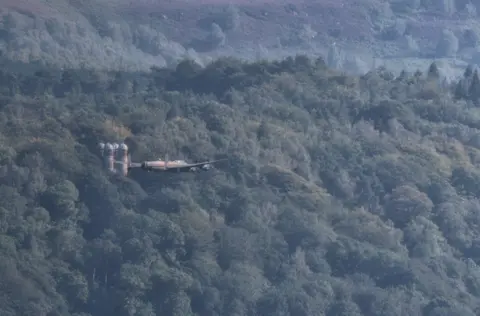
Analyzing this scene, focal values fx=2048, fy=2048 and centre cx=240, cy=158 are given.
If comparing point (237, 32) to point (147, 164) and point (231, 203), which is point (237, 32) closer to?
point (231, 203)

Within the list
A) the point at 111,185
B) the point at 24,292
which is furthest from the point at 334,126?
the point at 24,292

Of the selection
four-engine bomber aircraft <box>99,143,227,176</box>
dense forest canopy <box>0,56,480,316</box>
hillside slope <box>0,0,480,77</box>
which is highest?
four-engine bomber aircraft <box>99,143,227,176</box>

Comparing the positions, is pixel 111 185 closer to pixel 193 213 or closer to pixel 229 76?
pixel 193 213

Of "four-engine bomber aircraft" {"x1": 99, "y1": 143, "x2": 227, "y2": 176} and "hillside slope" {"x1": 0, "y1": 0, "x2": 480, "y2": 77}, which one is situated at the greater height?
"four-engine bomber aircraft" {"x1": 99, "y1": 143, "x2": 227, "y2": 176}

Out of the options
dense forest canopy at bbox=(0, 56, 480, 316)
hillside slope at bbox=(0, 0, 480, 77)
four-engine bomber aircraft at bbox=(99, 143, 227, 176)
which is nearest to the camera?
four-engine bomber aircraft at bbox=(99, 143, 227, 176)

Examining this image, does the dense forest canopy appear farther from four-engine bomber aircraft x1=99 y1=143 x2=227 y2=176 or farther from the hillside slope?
four-engine bomber aircraft x1=99 y1=143 x2=227 y2=176

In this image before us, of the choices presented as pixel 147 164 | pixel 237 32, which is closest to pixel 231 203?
pixel 147 164

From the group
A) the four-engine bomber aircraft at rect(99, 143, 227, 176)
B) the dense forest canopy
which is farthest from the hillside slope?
the four-engine bomber aircraft at rect(99, 143, 227, 176)

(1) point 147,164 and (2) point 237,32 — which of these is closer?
(1) point 147,164
